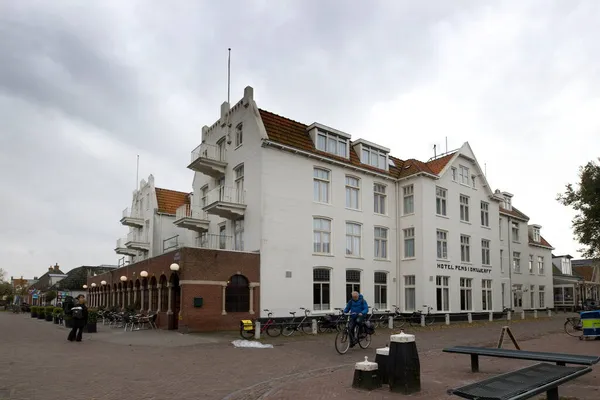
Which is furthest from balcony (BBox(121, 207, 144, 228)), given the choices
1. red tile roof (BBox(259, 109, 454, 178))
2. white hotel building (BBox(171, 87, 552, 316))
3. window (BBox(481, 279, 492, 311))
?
window (BBox(481, 279, 492, 311))

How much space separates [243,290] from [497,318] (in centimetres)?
2032

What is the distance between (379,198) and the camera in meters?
31.3

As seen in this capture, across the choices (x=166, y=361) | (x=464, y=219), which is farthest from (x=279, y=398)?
(x=464, y=219)

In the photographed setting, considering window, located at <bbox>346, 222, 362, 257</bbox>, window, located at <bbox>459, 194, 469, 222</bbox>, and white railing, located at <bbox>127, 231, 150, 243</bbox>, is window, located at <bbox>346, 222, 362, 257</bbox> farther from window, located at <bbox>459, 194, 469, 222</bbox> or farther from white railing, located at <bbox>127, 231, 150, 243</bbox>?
white railing, located at <bbox>127, 231, 150, 243</bbox>

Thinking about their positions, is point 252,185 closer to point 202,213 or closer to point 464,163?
point 202,213

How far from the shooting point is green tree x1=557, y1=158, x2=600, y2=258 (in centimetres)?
2644

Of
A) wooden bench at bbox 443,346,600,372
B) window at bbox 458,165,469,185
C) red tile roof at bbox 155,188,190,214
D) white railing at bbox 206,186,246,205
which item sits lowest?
wooden bench at bbox 443,346,600,372

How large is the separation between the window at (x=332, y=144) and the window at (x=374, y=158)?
5.59ft

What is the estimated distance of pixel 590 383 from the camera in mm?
9273

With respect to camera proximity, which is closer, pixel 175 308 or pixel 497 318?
pixel 175 308

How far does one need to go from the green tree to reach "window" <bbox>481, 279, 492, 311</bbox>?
7005 mm

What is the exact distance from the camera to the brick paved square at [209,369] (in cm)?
879

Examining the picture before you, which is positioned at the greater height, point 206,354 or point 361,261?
point 361,261

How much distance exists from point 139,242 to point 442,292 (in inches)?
918
